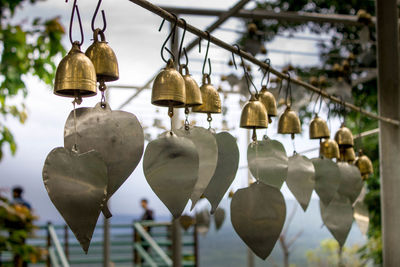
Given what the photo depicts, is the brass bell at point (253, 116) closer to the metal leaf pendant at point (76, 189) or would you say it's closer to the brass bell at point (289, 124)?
the brass bell at point (289, 124)

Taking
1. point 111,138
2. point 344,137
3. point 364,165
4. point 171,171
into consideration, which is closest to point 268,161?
point 171,171

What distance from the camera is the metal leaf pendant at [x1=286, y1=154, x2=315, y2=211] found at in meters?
1.37

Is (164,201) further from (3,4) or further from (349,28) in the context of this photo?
(349,28)

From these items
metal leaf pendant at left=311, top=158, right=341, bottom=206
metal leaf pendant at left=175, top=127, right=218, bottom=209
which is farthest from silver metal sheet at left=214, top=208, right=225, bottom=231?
metal leaf pendant at left=175, top=127, right=218, bottom=209

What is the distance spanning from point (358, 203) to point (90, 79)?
4.56 feet

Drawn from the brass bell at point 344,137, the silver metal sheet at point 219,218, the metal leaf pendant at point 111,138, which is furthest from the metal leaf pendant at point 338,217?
the silver metal sheet at point 219,218

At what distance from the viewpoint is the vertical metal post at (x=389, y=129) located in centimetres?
197

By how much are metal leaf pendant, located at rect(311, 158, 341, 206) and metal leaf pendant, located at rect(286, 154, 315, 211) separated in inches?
3.0

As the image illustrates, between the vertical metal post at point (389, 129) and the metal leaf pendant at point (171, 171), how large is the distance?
1284mm

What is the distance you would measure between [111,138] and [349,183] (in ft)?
3.09

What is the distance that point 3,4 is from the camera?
2041 mm

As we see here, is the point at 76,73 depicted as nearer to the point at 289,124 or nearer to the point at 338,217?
the point at 289,124

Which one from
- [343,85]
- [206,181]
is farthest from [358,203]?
[343,85]

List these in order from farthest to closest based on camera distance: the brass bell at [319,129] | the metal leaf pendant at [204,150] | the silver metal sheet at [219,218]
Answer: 1. the silver metal sheet at [219,218]
2. the brass bell at [319,129]
3. the metal leaf pendant at [204,150]
